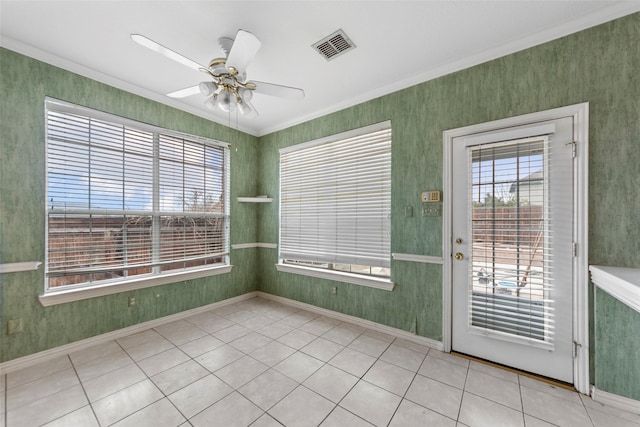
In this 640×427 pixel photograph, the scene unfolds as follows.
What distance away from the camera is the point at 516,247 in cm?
213

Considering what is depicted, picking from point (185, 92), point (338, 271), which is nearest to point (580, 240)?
point (338, 271)

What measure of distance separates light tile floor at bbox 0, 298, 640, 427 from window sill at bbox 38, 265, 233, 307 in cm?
54

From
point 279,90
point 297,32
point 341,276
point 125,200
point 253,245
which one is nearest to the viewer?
point 297,32

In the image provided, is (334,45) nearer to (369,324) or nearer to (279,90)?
(279,90)

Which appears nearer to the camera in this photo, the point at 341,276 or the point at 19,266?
the point at 19,266

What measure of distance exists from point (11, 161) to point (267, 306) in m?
3.13

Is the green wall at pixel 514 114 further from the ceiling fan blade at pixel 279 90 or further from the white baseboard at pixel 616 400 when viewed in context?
the ceiling fan blade at pixel 279 90

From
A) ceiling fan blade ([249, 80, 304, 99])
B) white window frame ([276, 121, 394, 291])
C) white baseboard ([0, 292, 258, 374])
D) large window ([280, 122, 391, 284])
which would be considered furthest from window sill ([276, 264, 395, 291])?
ceiling fan blade ([249, 80, 304, 99])

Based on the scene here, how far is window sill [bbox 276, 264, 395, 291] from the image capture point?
2.86 m

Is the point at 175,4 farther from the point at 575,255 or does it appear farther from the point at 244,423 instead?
the point at 575,255

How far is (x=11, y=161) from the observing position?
2.15 m

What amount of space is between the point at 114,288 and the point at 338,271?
8.63 ft

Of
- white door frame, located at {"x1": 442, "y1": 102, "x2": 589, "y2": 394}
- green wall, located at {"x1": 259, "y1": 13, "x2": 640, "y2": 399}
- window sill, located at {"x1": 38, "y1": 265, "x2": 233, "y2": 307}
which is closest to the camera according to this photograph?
green wall, located at {"x1": 259, "y1": 13, "x2": 640, "y2": 399}

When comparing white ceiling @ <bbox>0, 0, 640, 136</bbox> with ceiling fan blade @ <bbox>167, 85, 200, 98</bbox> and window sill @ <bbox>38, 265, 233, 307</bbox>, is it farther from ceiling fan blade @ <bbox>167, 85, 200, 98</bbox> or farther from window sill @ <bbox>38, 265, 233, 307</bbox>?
window sill @ <bbox>38, 265, 233, 307</bbox>
